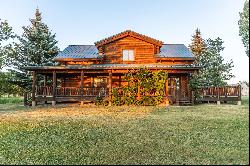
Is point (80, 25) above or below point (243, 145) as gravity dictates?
above

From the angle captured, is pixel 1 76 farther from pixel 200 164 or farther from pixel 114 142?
pixel 200 164

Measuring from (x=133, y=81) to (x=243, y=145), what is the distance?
17724 mm

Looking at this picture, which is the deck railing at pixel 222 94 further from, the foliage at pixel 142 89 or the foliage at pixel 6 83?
the foliage at pixel 6 83

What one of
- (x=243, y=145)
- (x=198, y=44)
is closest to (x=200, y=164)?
(x=243, y=145)

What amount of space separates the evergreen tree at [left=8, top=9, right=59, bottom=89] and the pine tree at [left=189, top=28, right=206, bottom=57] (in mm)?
19066

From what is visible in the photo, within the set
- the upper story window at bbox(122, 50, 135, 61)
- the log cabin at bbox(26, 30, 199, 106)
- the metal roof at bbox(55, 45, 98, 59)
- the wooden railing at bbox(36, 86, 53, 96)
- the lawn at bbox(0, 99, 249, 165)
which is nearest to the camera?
Result: the lawn at bbox(0, 99, 249, 165)

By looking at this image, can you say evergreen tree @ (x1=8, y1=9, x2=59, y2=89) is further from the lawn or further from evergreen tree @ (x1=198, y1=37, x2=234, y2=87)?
the lawn

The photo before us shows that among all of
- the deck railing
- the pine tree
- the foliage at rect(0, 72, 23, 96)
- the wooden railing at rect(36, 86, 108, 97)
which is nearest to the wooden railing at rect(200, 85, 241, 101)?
the deck railing

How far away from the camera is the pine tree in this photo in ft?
153

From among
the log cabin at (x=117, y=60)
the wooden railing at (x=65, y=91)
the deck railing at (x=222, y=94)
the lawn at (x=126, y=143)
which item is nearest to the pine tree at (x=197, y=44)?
the log cabin at (x=117, y=60)

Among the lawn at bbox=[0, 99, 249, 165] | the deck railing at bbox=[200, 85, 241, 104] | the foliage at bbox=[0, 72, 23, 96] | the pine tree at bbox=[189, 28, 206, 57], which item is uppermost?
the pine tree at bbox=[189, 28, 206, 57]

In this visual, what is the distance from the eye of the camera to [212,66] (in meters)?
41.5

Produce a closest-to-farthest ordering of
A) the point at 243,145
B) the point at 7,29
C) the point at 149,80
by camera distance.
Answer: the point at 243,145 < the point at 149,80 < the point at 7,29

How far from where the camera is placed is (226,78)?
144ft
